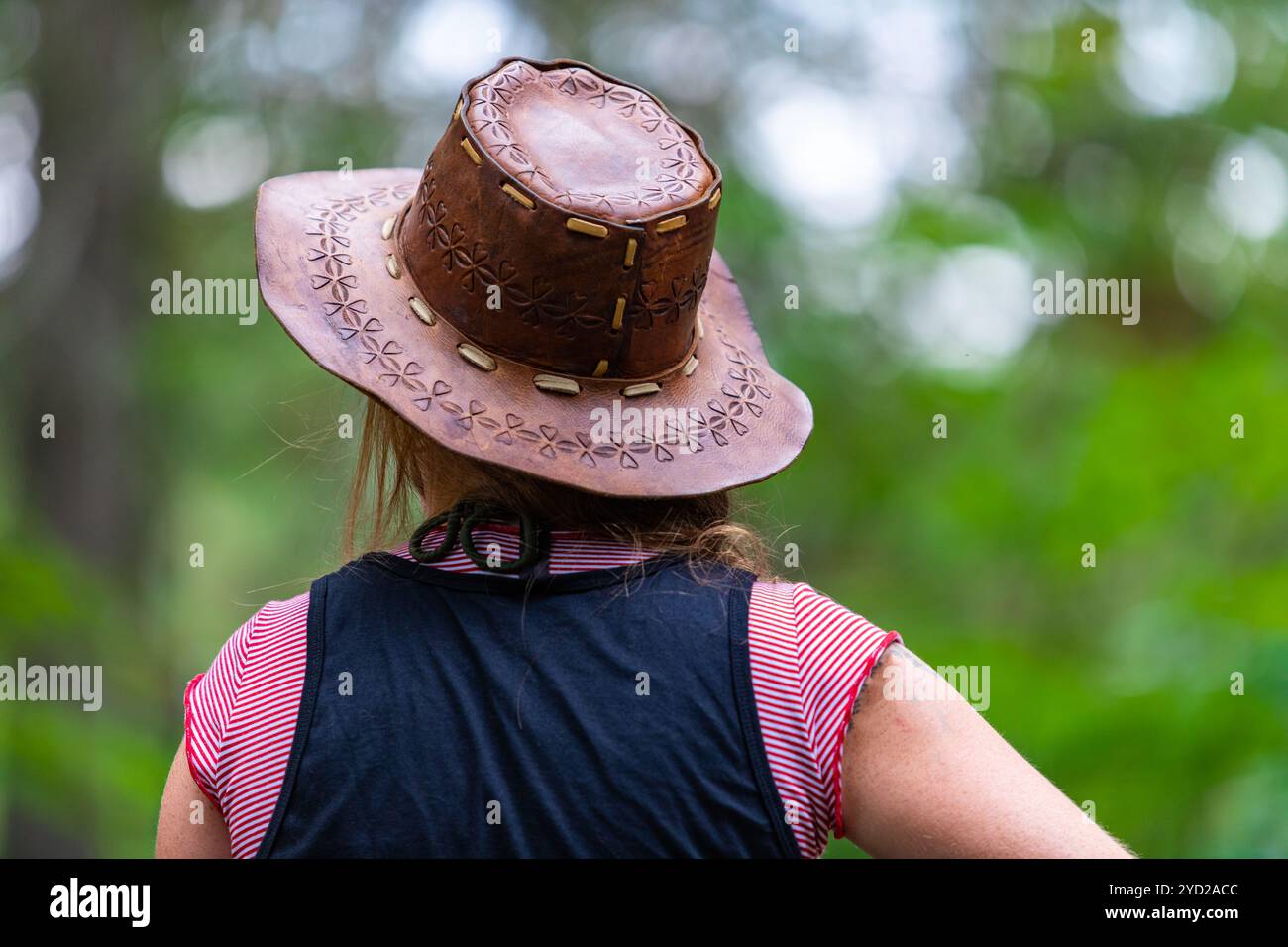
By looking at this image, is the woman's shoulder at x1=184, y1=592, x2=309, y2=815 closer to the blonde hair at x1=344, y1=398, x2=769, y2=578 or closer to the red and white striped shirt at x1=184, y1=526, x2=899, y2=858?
the red and white striped shirt at x1=184, y1=526, x2=899, y2=858

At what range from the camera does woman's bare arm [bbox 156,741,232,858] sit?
60.5 inches

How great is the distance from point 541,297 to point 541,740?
556 mm

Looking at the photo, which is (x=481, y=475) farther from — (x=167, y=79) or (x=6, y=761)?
(x=167, y=79)

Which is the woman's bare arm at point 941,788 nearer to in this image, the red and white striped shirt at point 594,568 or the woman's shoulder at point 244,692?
the red and white striped shirt at point 594,568

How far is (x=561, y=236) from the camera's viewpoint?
157 centimetres

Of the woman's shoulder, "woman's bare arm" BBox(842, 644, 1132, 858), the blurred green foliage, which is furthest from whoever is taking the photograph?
the blurred green foliage

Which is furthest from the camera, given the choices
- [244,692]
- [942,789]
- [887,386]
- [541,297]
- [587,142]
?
[887,386]

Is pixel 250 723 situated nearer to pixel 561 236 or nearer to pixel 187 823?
pixel 187 823

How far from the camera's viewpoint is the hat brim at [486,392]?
1565 millimetres

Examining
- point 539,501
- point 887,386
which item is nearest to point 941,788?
point 539,501

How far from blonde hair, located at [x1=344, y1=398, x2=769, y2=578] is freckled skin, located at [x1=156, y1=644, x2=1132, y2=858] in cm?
29

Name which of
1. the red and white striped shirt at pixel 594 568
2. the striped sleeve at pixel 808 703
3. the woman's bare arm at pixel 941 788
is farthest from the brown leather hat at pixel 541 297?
the woman's bare arm at pixel 941 788

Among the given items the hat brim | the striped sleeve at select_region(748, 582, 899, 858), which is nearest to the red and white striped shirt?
the striped sleeve at select_region(748, 582, 899, 858)
